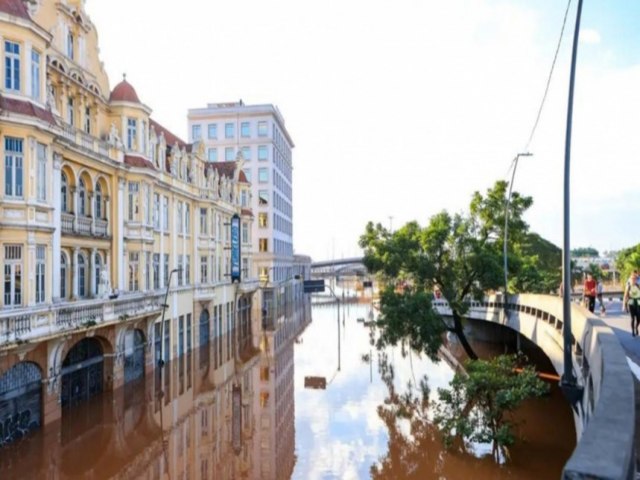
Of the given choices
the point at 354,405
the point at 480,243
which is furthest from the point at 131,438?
the point at 480,243

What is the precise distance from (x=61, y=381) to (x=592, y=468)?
21.8 m

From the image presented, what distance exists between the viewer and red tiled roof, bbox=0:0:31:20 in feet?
58.9

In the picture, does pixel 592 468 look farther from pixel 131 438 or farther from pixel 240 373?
pixel 240 373

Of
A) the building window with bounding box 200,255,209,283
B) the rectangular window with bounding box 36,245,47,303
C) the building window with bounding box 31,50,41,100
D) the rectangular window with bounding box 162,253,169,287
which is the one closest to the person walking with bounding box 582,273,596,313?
the rectangular window with bounding box 36,245,47,303

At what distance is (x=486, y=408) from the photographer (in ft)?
59.1

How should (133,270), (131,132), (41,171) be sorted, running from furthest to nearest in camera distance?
(133,270), (131,132), (41,171)

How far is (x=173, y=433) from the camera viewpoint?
66.7 feet

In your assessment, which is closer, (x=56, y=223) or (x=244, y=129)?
(x=56, y=223)

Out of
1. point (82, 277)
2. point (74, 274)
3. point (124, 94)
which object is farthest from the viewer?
point (124, 94)

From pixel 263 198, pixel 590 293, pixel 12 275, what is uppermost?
pixel 263 198

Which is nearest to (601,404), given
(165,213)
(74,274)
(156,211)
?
(74,274)

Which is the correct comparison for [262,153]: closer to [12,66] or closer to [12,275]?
[12,66]

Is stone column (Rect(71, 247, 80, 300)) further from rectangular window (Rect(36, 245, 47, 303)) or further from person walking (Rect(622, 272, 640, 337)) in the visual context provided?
person walking (Rect(622, 272, 640, 337))

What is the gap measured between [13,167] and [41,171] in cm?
111
